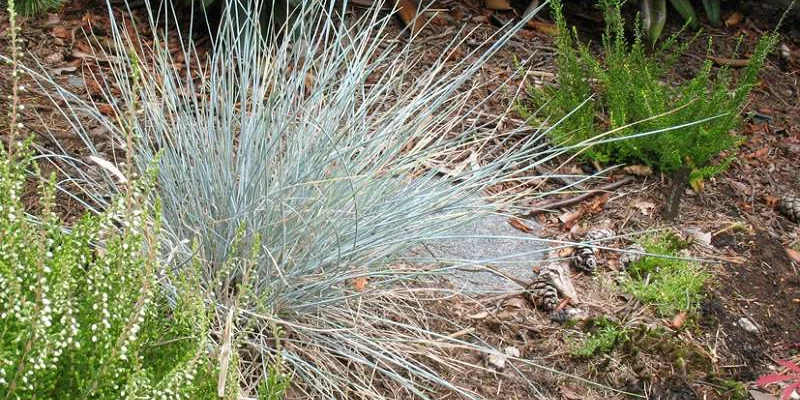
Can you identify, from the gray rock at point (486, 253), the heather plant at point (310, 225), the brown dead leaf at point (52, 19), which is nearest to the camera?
the heather plant at point (310, 225)

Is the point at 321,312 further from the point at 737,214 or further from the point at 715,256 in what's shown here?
the point at 737,214

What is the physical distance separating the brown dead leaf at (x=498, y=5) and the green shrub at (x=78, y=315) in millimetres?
2888

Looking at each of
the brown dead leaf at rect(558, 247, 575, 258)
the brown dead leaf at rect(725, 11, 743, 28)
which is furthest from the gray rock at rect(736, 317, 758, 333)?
the brown dead leaf at rect(725, 11, 743, 28)

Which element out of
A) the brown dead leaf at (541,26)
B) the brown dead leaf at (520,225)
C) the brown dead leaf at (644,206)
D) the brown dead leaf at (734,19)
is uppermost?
the brown dead leaf at (541,26)

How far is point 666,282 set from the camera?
280 cm

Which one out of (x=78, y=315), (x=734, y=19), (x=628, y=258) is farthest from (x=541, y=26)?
(x=78, y=315)

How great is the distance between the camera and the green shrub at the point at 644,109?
10.6ft

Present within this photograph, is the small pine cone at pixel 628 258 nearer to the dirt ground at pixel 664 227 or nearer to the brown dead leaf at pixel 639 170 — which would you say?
the dirt ground at pixel 664 227

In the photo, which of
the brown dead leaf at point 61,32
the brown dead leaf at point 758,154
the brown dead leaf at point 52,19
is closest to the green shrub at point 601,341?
the brown dead leaf at point 758,154

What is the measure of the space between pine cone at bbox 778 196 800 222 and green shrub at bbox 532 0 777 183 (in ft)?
0.95

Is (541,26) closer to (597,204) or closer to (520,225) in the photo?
(597,204)

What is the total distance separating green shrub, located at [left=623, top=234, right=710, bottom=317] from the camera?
A: 277cm

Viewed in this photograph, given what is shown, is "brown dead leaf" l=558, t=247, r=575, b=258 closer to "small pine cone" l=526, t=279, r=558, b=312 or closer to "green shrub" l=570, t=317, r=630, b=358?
"small pine cone" l=526, t=279, r=558, b=312

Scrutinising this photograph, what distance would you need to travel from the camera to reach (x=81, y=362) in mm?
1630
